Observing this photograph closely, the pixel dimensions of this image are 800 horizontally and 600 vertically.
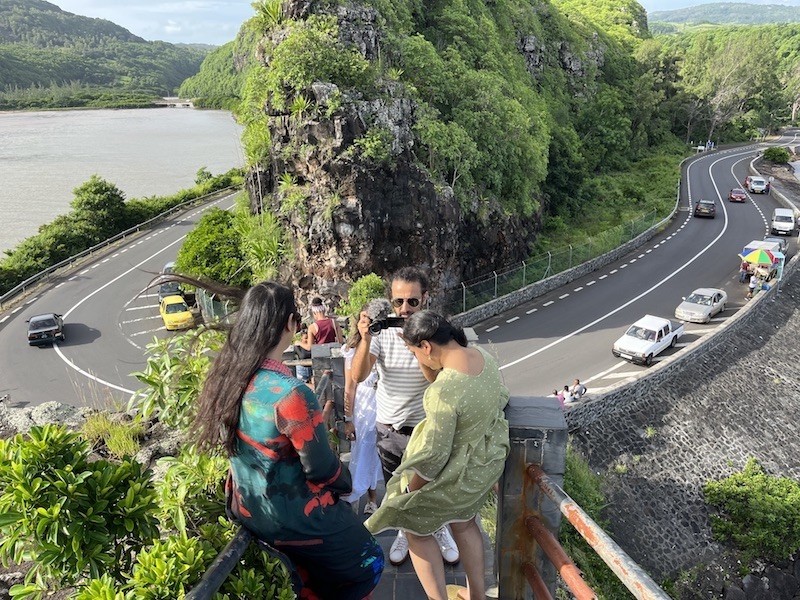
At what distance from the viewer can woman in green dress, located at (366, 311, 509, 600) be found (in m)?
2.58

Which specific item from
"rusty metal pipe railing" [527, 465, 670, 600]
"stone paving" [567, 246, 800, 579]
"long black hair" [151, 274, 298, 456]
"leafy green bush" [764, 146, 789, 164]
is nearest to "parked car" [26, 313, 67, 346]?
"stone paving" [567, 246, 800, 579]

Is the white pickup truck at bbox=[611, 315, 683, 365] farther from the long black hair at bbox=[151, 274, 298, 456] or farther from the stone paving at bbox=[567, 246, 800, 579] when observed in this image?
the long black hair at bbox=[151, 274, 298, 456]

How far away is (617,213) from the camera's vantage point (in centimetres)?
3322

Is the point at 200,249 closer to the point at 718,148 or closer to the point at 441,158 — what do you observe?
the point at 441,158

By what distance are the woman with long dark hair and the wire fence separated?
17505 mm

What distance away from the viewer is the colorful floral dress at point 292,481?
211 cm

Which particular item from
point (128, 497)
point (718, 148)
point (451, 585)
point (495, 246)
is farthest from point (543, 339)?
point (718, 148)

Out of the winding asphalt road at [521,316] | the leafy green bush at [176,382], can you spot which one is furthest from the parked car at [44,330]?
the leafy green bush at [176,382]

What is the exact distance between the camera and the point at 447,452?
2582 mm

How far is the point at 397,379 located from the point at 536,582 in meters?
1.39

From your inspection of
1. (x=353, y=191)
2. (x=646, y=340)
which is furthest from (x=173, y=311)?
(x=646, y=340)

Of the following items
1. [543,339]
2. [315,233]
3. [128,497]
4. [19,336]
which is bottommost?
[19,336]

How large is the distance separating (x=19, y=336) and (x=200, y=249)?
24.2 ft

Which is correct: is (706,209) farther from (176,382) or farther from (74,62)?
(74,62)
